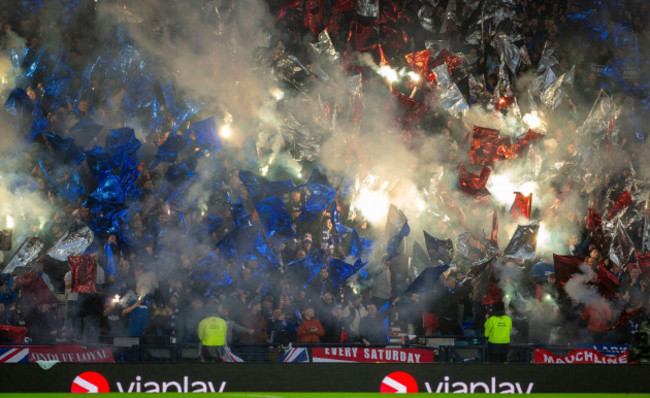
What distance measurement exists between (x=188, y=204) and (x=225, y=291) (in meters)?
1.69

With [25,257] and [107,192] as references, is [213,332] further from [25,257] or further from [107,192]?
[25,257]

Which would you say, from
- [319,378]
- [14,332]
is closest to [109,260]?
[14,332]

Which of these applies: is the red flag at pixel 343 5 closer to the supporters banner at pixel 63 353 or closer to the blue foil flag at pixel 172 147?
the blue foil flag at pixel 172 147

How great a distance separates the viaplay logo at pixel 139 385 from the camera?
507 centimetres

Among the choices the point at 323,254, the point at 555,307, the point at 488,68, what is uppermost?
the point at 488,68

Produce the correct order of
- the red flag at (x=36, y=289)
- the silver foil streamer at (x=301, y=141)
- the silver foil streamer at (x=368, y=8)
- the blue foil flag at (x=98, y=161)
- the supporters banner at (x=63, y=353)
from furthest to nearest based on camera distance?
the silver foil streamer at (x=368, y=8) < the silver foil streamer at (x=301, y=141) < the blue foil flag at (x=98, y=161) < the red flag at (x=36, y=289) < the supporters banner at (x=63, y=353)

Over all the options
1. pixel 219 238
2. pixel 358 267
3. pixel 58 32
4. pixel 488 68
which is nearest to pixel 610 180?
pixel 488 68

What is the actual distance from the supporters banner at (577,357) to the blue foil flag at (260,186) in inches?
164

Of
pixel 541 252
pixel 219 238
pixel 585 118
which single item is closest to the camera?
pixel 219 238

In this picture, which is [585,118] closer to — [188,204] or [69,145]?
[188,204]

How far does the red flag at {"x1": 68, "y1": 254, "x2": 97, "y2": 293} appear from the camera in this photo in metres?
8.12

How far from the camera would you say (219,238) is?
368 inches

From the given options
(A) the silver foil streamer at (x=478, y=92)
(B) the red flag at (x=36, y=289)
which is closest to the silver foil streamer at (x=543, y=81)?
(A) the silver foil streamer at (x=478, y=92)

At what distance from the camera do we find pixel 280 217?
9.45 meters
